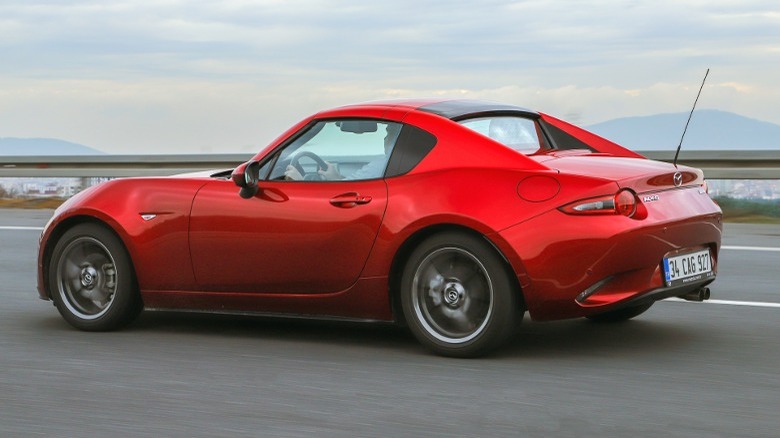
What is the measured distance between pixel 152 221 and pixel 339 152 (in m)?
1.16

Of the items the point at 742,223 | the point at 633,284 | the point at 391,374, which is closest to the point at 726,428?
the point at 633,284

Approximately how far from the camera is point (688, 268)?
6465mm

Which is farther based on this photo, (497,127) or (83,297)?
(83,297)

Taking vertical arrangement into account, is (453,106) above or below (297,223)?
above

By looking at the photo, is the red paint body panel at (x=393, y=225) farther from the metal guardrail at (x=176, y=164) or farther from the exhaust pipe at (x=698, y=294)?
the metal guardrail at (x=176, y=164)

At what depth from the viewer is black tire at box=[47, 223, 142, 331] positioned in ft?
23.9

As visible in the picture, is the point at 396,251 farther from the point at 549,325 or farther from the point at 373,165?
the point at 549,325

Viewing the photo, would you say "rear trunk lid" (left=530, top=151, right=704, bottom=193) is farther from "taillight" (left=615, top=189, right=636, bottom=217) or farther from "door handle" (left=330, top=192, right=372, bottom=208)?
"door handle" (left=330, top=192, right=372, bottom=208)

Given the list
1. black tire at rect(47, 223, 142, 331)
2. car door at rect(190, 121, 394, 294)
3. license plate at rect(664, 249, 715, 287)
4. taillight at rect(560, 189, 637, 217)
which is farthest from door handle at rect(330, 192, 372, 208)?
license plate at rect(664, 249, 715, 287)

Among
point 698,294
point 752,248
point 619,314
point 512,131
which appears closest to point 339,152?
point 512,131

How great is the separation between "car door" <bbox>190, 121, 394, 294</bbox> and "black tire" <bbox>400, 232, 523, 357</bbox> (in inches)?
12.9

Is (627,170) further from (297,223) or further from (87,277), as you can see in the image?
(87,277)

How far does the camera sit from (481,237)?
624 cm

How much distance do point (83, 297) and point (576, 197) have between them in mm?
3054
